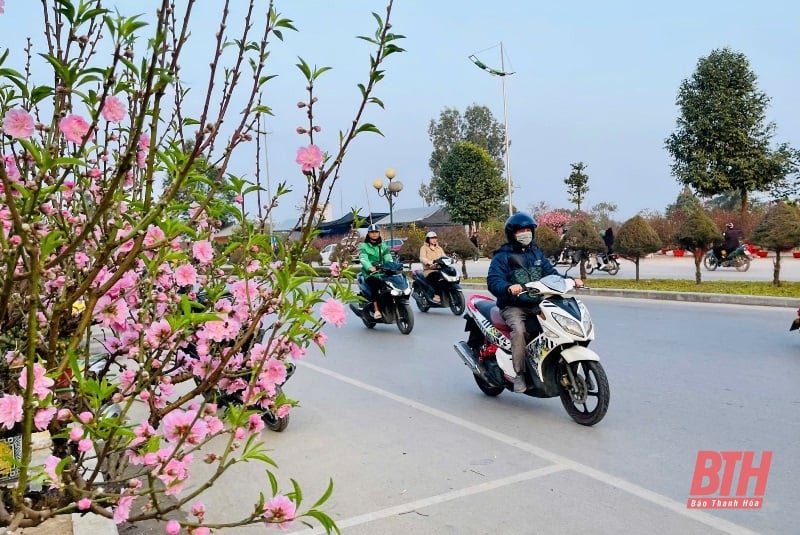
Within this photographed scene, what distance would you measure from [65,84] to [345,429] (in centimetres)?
427

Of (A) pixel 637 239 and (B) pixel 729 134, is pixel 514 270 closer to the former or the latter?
(A) pixel 637 239

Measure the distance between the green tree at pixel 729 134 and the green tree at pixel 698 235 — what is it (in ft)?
51.0

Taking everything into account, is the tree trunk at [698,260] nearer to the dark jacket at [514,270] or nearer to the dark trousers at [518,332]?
the dark jacket at [514,270]

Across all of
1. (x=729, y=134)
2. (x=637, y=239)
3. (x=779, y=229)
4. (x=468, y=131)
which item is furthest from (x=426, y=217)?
(x=779, y=229)

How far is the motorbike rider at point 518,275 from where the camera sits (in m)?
5.61

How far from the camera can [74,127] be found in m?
1.93

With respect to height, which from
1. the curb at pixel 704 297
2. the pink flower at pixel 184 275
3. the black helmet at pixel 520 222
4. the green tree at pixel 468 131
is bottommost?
the curb at pixel 704 297

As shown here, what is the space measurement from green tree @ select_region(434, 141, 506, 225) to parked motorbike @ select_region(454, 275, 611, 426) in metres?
42.2

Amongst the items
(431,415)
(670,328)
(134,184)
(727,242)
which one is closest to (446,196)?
(727,242)

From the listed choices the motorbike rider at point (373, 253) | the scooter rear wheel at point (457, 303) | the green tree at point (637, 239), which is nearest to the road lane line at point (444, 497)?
the motorbike rider at point (373, 253)

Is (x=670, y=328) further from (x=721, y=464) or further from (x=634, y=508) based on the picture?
(x=634, y=508)

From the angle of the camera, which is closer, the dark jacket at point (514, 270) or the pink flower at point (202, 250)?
the pink flower at point (202, 250)

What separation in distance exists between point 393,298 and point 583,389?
5986 mm

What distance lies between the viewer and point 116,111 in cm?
194
